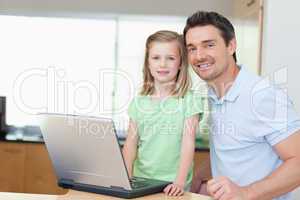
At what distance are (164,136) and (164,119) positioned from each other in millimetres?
69

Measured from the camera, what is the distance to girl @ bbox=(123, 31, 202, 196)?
1823 mm

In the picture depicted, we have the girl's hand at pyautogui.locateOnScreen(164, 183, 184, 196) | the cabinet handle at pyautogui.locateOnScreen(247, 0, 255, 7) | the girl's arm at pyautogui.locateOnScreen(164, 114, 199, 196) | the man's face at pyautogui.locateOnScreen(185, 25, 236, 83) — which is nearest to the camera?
the girl's hand at pyautogui.locateOnScreen(164, 183, 184, 196)

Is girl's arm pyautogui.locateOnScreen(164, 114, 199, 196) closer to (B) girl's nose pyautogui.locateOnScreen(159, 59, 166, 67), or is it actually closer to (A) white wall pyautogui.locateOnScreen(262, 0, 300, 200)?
(B) girl's nose pyautogui.locateOnScreen(159, 59, 166, 67)

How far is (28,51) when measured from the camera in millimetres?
4090

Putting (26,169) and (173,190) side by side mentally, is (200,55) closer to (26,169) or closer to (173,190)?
(173,190)

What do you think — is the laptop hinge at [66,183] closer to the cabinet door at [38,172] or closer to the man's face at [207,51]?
the man's face at [207,51]

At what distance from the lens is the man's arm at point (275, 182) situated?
1.31 m

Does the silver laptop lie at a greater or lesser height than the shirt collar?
lesser

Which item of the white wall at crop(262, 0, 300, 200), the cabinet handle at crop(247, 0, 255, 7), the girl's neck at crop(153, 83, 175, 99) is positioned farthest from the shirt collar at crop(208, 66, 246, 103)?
the cabinet handle at crop(247, 0, 255, 7)

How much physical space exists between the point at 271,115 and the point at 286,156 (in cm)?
14

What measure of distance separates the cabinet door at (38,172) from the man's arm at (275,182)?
2492 millimetres

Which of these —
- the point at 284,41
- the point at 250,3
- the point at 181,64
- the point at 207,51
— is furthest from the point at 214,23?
the point at 250,3

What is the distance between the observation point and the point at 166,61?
1.88 m

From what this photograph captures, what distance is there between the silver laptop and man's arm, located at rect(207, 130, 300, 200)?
22 centimetres
